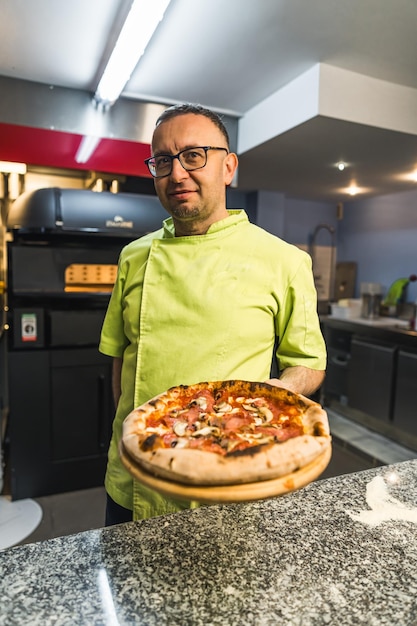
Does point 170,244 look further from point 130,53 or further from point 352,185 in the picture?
point 352,185

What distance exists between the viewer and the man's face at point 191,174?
129 cm

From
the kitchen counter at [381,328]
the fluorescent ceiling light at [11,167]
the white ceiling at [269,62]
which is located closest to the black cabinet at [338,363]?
the kitchen counter at [381,328]

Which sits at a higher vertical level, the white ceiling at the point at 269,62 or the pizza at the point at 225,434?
the white ceiling at the point at 269,62

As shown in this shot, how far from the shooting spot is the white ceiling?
1.98 meters

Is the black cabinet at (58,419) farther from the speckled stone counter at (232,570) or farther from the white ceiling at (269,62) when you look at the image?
the speckled stone counter at (232,570)

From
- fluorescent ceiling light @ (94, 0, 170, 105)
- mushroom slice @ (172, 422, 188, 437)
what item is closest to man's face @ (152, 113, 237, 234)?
mushroom slice @ (172, 422, 188, 437)

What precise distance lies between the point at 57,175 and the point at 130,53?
1645 mm

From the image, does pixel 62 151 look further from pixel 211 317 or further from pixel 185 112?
pixel 211 317

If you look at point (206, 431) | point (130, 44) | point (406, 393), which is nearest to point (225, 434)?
point (206, 431)

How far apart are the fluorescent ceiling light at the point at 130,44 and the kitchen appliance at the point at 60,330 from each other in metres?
0.66

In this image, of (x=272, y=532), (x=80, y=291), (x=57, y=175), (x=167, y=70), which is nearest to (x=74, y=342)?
(x=80, y=291)

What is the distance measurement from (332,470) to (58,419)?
79.9 inches

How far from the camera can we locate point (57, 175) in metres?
3.62

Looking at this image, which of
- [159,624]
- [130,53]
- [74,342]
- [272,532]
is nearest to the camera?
[159,624]
